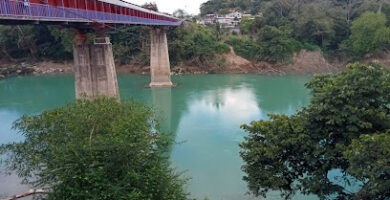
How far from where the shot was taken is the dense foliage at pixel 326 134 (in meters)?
8.20

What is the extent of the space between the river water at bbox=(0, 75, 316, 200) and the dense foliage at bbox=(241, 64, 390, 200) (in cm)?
289

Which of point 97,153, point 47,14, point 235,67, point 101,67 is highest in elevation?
point 47,14

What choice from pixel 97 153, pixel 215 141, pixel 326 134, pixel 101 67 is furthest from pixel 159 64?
pixel 97 153

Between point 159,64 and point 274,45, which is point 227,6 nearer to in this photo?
point 274,45

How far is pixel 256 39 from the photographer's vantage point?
45.8m

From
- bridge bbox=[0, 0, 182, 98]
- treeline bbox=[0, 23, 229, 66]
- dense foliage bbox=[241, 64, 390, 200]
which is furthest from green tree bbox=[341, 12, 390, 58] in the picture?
dense foliage bbox=[241, 64, 390, 200]

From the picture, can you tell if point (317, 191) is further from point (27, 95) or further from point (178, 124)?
point (27, 95)

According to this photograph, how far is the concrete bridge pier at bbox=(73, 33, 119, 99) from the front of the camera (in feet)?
53.7

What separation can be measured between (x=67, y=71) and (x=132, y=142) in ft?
128

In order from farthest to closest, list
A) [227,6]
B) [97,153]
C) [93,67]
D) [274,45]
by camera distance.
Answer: [227,6] → [274,45] → [93,67] → [97,153]

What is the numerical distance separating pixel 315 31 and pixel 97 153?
138 ft

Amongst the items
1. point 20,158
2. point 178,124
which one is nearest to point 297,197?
point 20,158

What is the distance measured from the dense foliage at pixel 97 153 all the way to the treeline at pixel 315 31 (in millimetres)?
35982

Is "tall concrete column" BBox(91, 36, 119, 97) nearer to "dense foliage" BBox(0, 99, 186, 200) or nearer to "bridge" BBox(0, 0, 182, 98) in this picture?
"bridge" BBox(0, 0, 182, 98)
